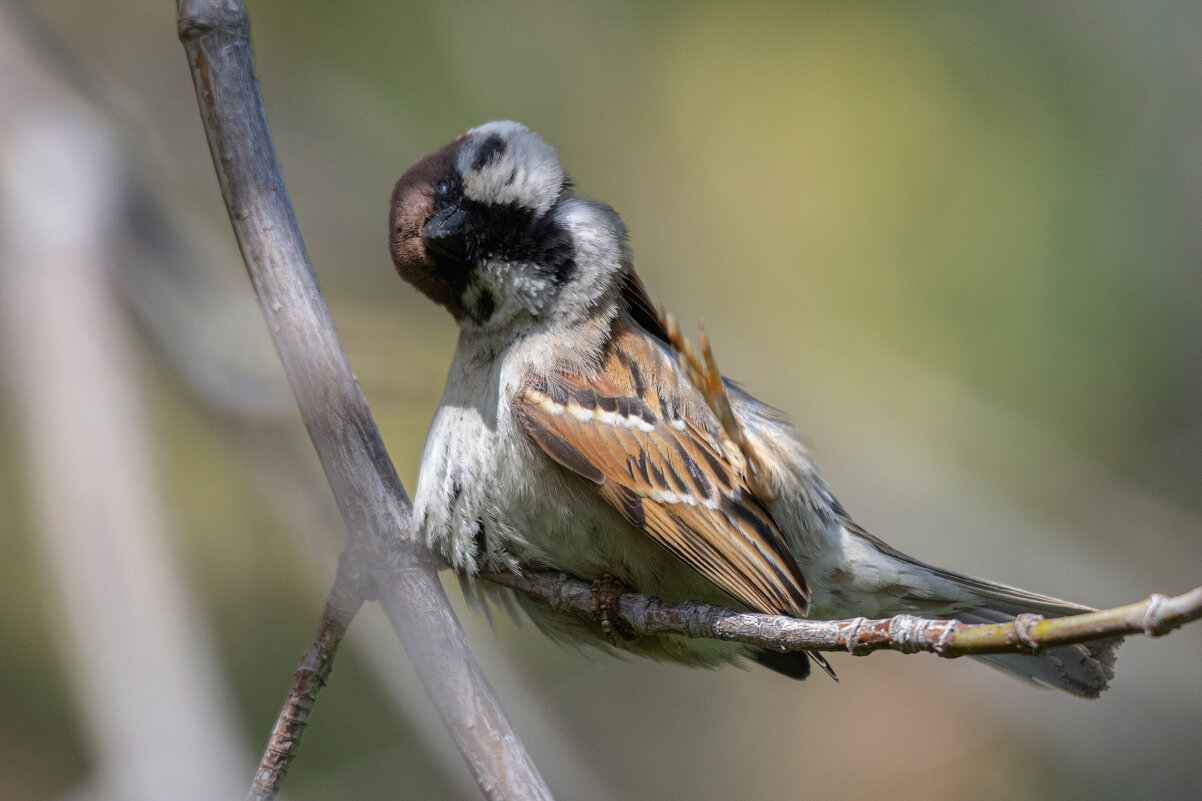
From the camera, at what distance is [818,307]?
5.52 metres

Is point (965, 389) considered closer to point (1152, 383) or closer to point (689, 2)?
point (1152, 383)

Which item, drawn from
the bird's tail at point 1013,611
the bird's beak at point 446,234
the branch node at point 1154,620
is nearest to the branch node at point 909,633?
the branch node at point 1154,620

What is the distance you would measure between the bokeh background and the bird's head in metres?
0.94

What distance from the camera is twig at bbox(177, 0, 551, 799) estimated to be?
179cm

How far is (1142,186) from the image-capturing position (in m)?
5.87

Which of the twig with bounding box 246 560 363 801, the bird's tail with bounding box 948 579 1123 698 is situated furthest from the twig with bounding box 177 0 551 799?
the bird's tail with bounding box 948 579 1123 698

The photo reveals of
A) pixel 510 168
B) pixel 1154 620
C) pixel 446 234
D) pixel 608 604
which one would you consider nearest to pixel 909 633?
pixel 1154 620

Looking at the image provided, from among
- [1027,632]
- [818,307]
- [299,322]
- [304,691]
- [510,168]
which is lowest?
[304,691]

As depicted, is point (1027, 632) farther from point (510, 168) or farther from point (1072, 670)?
point (510, 168)

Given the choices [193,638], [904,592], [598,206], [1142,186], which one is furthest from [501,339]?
[1142,186]

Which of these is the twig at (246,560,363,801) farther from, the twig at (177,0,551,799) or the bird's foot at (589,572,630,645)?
the bird's foot at (589,572,630,645)

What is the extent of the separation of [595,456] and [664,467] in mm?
183

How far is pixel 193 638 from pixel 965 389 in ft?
13.5

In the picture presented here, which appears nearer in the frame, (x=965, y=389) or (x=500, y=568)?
(x=500, y=568)
